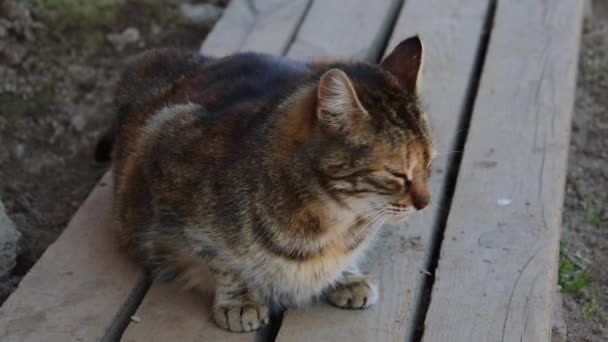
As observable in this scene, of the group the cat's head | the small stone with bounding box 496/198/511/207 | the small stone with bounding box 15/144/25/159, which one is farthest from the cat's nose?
the small stone with bounding box 15/144/25/159

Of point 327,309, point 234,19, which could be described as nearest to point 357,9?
point 234,19

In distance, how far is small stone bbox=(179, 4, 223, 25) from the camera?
4484mm

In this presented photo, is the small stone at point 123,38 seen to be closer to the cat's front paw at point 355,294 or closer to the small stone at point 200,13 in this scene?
the small stone at point 200,13

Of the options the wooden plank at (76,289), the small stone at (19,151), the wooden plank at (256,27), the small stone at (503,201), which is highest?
the wooden plank at (76,289)

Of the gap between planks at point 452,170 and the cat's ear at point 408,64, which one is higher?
the cat's ear at point 408,64

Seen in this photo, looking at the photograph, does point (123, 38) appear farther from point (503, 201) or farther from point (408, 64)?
point (408, 64)

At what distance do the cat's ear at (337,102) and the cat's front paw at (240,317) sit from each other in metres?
0.58

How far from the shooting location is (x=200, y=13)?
4531mm

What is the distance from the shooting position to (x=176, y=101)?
116 inches

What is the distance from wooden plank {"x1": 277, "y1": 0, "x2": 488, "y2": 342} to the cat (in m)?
0.06

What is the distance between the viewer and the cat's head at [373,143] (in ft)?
7.69

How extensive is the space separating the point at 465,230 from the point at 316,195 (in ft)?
2.39

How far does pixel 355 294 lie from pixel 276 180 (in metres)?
0.44

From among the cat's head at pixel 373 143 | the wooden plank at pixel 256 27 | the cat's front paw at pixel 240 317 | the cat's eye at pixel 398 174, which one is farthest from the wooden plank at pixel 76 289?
the wooden plank at pixel 256 27
